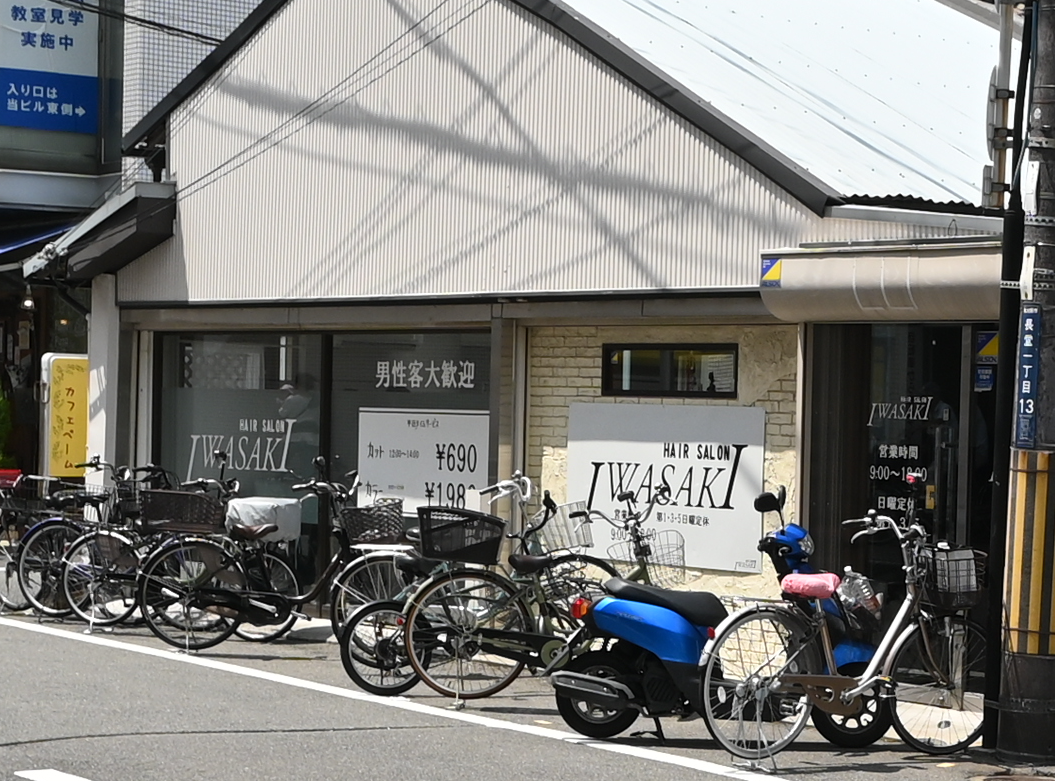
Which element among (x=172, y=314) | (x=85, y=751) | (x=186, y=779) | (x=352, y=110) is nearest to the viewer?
(x=186, y=779)

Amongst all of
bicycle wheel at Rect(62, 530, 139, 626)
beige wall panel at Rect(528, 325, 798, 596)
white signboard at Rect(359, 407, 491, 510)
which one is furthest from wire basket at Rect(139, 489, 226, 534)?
beige wall panel at Rect(528, 325, 798, 596)

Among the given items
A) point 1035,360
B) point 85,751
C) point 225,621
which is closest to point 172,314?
point 225,621

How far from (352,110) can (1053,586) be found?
7.45 m

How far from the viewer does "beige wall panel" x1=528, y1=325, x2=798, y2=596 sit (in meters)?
10.7

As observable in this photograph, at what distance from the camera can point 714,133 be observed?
10648 millimetres

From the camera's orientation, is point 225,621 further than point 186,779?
Yes

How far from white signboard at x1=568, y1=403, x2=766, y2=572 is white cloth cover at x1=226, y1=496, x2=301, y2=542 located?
257cm

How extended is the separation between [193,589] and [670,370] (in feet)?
12.2

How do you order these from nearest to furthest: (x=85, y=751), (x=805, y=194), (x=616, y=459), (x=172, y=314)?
(x=85, y=751) → (x=805, y=194) → (x=616, y=459) → (x=172, y=314)

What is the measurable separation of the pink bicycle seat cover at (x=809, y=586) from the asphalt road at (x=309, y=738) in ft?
2.79

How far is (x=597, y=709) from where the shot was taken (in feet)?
28.4

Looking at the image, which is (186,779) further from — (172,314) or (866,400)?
(172,314)

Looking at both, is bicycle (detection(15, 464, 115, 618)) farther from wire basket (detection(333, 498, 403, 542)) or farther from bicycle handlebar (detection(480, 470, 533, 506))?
bicycle handlebar (detection(480, 470, 533, 506))

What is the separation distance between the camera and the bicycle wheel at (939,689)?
27.5 ft
